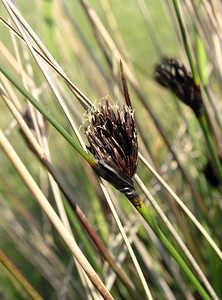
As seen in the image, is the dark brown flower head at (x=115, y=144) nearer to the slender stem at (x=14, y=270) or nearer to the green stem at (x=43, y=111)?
the green stem at (x=43, y=111)

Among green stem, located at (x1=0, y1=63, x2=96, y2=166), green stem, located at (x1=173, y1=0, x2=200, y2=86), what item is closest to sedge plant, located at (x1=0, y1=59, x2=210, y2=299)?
green stem, located at (x1=0, y1=63, x2=96, y2=166)

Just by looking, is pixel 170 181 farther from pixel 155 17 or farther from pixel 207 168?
pixel 155 17

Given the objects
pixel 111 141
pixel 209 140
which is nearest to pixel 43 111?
pixel 111 141

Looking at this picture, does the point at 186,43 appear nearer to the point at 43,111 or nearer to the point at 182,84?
the point at 182,84

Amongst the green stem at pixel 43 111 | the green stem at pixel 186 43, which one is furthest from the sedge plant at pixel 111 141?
the green stem at pixel 186 43

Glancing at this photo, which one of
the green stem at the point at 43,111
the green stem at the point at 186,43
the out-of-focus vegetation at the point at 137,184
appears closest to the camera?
the green stem at the point at 43,111

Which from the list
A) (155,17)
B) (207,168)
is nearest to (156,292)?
(207,168)
